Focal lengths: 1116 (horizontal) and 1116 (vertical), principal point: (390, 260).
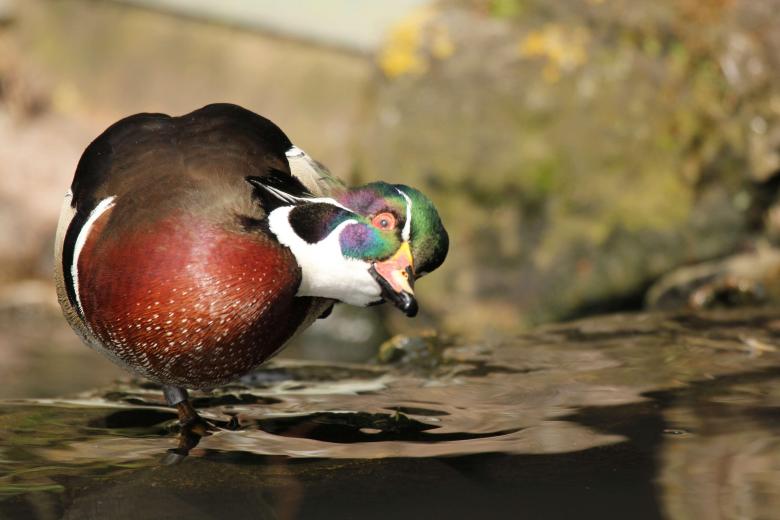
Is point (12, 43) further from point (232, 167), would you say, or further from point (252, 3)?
point (232, 167)

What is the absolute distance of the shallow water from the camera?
216 cm

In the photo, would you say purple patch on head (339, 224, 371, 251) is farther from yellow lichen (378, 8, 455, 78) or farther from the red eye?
yellow lichen (378, 8, 455, 78)

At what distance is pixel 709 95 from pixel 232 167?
3.84 m

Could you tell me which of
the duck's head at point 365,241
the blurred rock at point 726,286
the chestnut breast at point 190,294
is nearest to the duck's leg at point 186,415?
the chestnut breast at point 190,294

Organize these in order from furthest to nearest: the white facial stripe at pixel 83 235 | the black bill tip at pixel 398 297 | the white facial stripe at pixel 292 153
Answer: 1. the white facial stripe at pixel 292 153
2. the white facial stripe at pixel 83 235
3. the black bill tip at pixel 398 297

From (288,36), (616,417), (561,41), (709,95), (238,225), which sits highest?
(288,36)

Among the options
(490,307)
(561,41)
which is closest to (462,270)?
(490,307)

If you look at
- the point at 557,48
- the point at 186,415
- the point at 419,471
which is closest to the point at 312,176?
the point at 186,415

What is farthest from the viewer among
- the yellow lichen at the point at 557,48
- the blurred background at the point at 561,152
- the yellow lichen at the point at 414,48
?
the yellow lichen at the point at 414,48

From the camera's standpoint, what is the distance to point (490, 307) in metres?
5.83

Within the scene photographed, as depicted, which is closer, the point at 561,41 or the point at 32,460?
the point at 32,460

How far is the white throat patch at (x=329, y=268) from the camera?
248 cm

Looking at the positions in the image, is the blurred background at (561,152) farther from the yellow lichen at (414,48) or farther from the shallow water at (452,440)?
the shallow water at (452,440)

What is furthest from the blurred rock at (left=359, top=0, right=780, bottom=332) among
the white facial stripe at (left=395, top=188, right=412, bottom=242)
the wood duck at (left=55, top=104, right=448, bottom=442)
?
the white facial stripe at (left=395, top=188, right=412, bottom=242)
